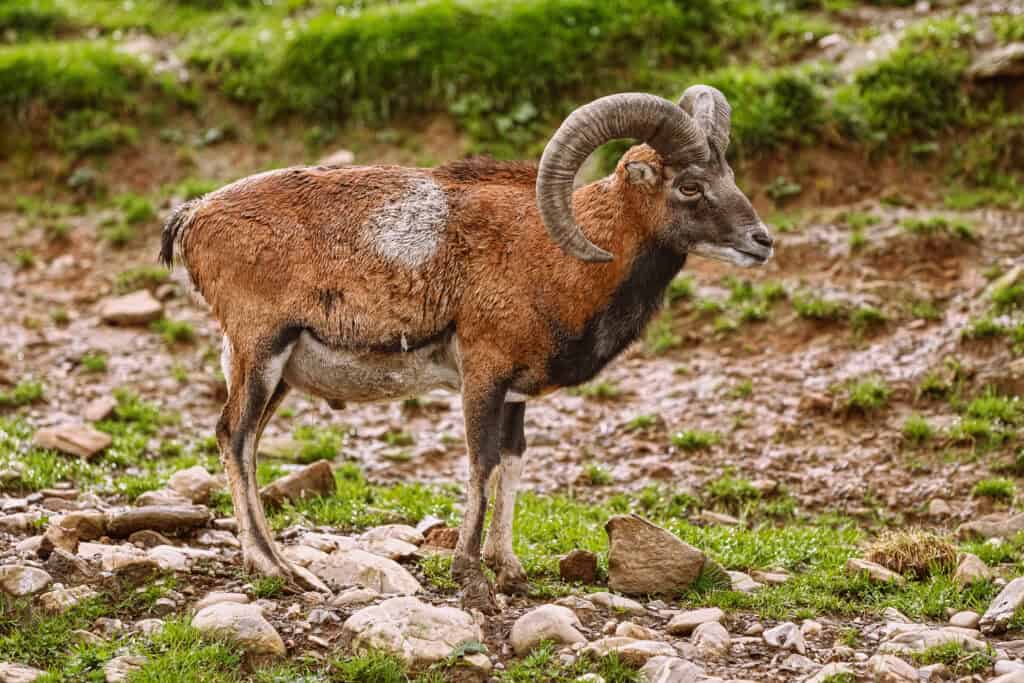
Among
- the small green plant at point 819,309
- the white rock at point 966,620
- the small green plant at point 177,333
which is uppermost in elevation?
the small green plant at point 819,309

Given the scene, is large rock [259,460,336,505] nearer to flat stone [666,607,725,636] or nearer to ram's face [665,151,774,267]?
flat stone [666,607,725,636]

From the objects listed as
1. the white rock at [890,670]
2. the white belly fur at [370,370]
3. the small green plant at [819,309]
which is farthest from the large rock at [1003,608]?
the small green plant at [819,309]

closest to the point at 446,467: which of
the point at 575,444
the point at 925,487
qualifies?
the point at 575,444

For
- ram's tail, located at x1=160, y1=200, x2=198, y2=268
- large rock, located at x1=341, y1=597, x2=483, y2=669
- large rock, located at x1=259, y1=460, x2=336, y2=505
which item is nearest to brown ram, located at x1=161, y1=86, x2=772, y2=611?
ram's tail, located at x1=160, y1=200, x2=198, y2=268

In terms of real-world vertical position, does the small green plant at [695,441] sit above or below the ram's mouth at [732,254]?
below

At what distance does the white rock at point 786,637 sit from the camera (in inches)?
316

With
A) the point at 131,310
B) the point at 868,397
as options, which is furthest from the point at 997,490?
the point at 131,310

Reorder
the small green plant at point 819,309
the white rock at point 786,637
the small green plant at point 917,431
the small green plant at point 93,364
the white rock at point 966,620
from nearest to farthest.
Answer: the white rock at point 786,637 → the white rock at point 966,620 → the small green plant at point 917,431 → the small green plant at point 819,309 → the small green plant at point 93,364

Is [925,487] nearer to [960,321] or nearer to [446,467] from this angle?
[960,321]

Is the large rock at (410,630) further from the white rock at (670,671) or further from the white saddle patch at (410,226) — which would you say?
the white saddle patch at (410,226)

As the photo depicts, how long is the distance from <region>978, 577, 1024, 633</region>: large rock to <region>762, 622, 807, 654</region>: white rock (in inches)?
51.9

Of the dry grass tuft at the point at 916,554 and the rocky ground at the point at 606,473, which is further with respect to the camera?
the dry grass tuft at the point at 916,554

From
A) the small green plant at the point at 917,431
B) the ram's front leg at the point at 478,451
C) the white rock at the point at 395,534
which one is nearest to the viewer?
the ram's front leg at the point at 478,451

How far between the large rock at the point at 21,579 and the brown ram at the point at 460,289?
A: 5.08ft
